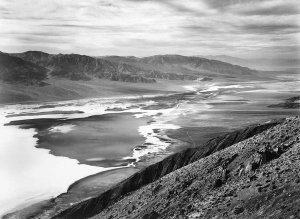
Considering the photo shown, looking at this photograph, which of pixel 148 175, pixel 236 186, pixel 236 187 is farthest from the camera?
pixel 148 175

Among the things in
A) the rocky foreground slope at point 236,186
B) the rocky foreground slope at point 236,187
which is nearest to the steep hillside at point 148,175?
the rocky foreground slope at point 236,186

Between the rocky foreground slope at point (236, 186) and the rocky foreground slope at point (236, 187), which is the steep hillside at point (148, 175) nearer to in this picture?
the rocky foreground slope at point (236, 186)

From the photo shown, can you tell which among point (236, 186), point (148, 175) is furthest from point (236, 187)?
point (148, 175)

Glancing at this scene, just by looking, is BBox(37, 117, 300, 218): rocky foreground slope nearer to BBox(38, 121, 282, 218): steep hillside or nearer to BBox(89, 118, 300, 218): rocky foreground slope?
BBox(89, 118, 300, 218): rocky foreground slope

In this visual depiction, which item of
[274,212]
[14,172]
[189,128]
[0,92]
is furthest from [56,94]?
[274,212]

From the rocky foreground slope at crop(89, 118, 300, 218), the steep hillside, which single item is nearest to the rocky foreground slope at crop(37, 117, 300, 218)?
the rocky foreground slope at crop(89, 118, 300, 218)

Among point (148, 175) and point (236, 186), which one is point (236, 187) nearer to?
point (236, 186)

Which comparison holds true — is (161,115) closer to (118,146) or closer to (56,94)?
(118,146)

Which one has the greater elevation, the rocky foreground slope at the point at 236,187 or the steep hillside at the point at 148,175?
the rocky foreground slope at the point at 236,187
